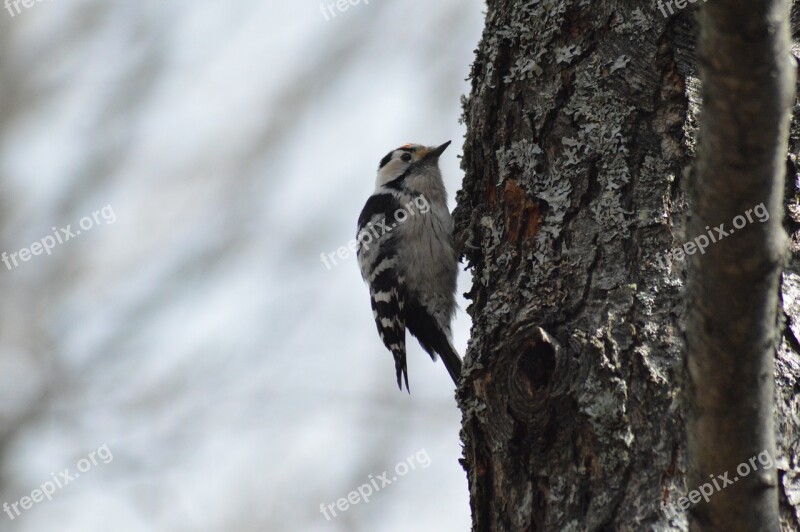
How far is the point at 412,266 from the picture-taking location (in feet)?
17.0

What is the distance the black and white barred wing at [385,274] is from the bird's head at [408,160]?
0.37 meters

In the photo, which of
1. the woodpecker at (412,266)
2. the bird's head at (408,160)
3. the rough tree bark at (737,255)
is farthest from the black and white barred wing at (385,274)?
the rough tree bark at (737,255)

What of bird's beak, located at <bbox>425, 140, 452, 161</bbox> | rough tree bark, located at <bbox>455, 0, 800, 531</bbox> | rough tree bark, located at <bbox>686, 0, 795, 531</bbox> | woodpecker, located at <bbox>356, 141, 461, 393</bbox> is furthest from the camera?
bird's beak, located at <bbox>425, 140, 452, 161</bbox>

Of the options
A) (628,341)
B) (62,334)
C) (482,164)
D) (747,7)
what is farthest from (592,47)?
(62,334)

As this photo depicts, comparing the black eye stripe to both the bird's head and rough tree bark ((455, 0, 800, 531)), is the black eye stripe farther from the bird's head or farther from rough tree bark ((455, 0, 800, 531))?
rough tree bark ((455, 0, 800, 531))

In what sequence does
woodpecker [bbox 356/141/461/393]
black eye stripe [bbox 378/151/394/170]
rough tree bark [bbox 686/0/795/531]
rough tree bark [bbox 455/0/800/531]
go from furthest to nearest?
black eye stripe [bbox 378/151/394/170]
woodpecker [bbox 356/141/461/393]
rough tree bark [bbox 455/0/800/531]
rough tree bark [bbox 686/0/795/531]

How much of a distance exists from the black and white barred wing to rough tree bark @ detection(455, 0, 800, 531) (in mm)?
1987

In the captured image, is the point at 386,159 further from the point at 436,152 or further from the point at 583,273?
the point at 583,273

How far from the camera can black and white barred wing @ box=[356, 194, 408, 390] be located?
17.1ft

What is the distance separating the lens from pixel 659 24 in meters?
2.79

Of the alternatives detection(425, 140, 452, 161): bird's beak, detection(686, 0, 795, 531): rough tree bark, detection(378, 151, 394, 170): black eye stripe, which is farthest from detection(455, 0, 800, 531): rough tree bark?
detection(378, 151, 394, 170): black eye stripe

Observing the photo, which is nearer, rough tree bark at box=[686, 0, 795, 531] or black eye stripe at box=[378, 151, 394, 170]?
rough tree bark at box=[686, 0, 795, 531]

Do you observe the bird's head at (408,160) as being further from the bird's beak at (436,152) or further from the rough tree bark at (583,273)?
the rough tree bark at (583,273)

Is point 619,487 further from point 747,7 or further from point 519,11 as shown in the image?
point 519,11
